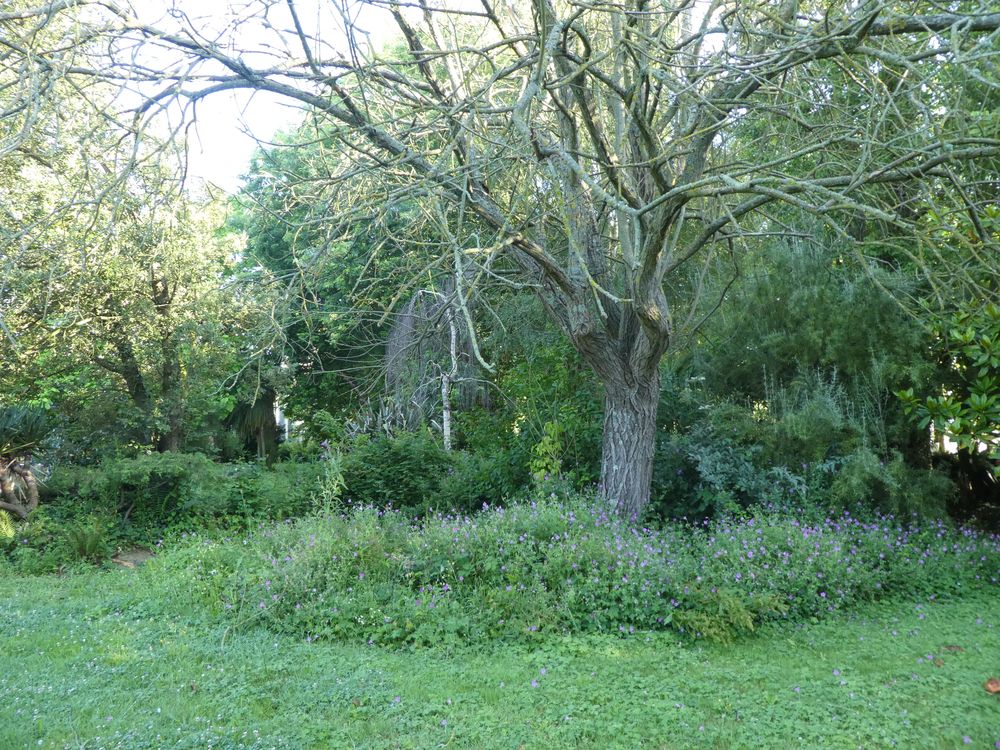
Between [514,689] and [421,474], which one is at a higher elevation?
[421,474]

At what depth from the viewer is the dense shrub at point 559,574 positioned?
17.5 feet

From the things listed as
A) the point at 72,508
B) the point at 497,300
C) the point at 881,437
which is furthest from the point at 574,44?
the point at 72,508

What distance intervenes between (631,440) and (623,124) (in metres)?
2.82

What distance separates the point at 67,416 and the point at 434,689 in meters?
8.03

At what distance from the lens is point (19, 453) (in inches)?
385

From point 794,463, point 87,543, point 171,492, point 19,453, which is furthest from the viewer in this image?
point 19,453

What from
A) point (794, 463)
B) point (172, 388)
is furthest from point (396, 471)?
point (794, 463)

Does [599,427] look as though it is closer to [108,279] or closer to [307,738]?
[307,738]

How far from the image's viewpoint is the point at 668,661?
481 cm

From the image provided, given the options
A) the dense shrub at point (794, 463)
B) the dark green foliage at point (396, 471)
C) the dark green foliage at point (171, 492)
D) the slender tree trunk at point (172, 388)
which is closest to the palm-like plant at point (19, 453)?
the dark green foliage at point (171, 492)

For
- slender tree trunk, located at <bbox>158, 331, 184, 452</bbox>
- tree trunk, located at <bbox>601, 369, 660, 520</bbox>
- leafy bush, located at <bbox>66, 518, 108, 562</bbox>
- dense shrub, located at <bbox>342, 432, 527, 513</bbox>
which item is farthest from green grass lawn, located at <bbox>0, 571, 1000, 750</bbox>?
slender tree trunk, located at <bbox>158, 331, 184, 452</bbox>

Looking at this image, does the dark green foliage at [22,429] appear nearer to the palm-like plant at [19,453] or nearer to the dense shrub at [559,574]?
the palm-like plant at [19,453]

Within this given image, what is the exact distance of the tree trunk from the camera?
283 inches

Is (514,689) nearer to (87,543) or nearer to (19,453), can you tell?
(87,543)
